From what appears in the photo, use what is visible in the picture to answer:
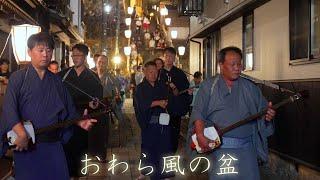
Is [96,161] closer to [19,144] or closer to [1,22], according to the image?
[1,22]

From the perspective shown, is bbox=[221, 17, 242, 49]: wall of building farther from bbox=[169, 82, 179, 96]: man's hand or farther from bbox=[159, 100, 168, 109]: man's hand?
bbox=[159, 100, 168, 109]: man's hand

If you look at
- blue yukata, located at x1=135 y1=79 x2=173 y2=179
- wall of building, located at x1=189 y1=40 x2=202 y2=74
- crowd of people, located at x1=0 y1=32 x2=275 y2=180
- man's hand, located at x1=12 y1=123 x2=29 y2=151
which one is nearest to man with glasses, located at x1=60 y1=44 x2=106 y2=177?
blue yukata, located at x1=135 y1=79 x2=173 y2=179

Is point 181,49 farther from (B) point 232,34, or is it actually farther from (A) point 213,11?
(B) point 232,34

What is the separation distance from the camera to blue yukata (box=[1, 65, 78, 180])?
503 cm

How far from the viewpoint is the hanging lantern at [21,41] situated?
9086 mm

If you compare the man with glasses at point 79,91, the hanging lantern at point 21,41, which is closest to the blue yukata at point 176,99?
the man with glasses at point 79,91

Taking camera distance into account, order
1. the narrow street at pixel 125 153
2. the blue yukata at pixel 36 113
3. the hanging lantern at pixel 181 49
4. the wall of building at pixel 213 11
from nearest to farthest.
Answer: the blue yukata at pixel 36 113 < the narrow street at pixel 125 153 < the wall of building at pixel 213 11 < the hanging lantern at pixel 181 49

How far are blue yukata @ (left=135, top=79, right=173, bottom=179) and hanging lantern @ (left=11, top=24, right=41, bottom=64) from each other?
7.64 ft

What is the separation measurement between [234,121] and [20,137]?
2.53 meters

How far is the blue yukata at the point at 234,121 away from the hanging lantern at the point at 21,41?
438 centimetres

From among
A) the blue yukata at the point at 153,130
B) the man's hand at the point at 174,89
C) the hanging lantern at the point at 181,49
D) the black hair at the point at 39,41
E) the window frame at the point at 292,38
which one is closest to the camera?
the black hair at the point at 39,41

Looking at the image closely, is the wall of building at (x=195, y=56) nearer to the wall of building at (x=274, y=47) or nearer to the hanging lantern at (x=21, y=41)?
the wall of building at (x=274, y=47)

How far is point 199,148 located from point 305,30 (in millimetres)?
4158

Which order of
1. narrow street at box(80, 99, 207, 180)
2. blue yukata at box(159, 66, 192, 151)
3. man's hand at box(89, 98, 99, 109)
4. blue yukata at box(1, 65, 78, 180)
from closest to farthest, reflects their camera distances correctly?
1. blue yukata at box(1, 65, 78, 180)
2. man's hand at box(89, 98, 99, 109)
3. blue yukata at box(159, 66, 192, 151)
4. narrow street at box(80, 99, 207, 180)
